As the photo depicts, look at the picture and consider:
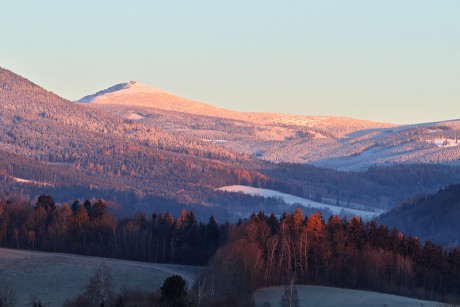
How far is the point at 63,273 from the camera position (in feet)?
465

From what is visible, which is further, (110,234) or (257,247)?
(110,234)

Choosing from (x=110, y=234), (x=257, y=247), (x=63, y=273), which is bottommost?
(x=63, y=273)

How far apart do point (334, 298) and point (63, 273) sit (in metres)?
27.2

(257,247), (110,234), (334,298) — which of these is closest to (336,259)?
(257,247)

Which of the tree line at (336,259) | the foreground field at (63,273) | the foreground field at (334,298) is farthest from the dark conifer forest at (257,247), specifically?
the foreground field at (63,273)

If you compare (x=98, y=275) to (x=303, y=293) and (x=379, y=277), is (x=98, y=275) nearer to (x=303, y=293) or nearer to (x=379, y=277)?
(x=303, y=293)

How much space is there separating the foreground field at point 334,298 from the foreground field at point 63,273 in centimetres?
731

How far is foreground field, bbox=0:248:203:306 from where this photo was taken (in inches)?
5123

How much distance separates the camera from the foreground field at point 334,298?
122275mm

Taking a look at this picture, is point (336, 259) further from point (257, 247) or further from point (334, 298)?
point (334, 298)

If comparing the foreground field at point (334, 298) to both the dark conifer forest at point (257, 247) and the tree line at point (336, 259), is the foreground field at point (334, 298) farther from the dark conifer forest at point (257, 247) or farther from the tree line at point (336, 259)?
the tree line at point (336, 259)

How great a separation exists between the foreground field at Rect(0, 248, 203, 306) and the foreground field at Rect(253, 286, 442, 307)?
7.31 m

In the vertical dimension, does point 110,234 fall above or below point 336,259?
above

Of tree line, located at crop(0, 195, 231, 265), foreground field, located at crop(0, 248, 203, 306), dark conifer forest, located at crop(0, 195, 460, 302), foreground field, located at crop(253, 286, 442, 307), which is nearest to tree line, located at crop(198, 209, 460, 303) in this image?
dark conifer forest, located at crop(0, 195, 460, 302)
